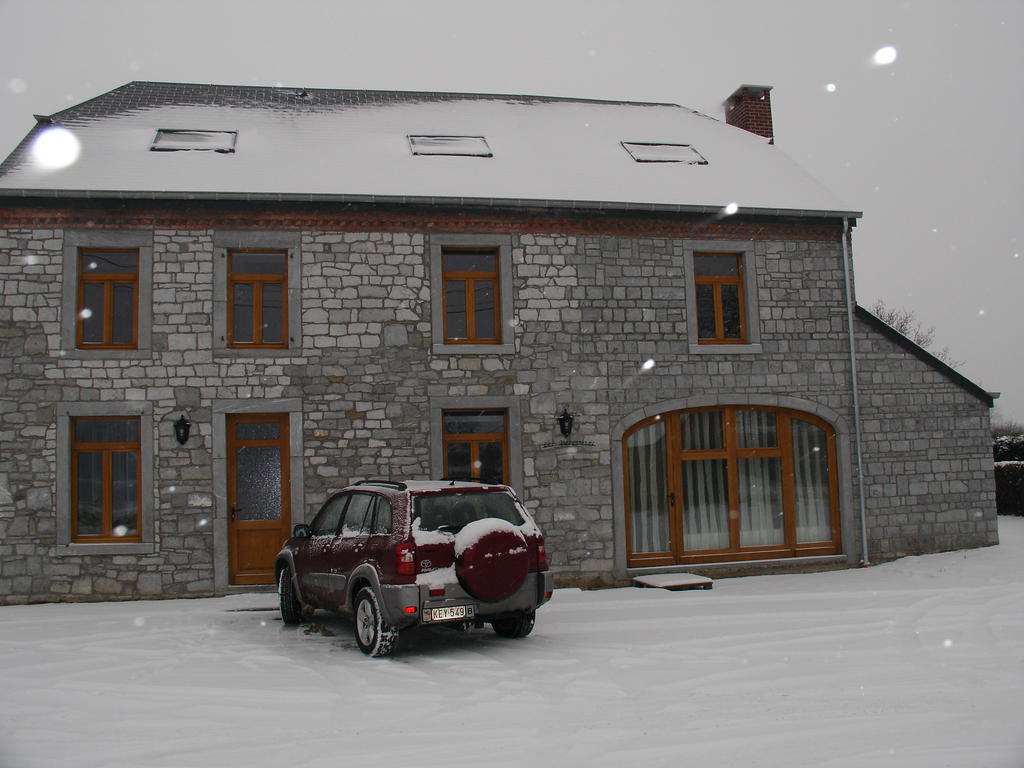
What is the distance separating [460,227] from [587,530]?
455 cm

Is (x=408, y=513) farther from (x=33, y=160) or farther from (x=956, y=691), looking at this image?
(x=33, y=160)

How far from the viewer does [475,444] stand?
12.1 m

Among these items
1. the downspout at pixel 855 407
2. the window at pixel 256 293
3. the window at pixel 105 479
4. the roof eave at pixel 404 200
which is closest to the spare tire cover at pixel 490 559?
the window at pixel 256 293

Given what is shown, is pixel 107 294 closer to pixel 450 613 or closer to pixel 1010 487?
pixel 450 613

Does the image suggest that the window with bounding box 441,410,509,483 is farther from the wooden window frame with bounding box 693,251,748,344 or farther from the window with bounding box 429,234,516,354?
the wooden window frame with bounding box 693,251,748,344

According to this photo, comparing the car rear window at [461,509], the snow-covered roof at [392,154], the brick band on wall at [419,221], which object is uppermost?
the snow-covered roof at [392,154]

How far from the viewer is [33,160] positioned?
12.0 meters

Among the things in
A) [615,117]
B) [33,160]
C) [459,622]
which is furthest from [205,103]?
[459,622]

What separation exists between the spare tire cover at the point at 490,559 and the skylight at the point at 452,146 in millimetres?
7584

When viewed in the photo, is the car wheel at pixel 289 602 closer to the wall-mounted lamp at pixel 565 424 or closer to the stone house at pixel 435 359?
the stone house at pixel 435 359

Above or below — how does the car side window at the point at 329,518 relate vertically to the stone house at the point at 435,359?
below

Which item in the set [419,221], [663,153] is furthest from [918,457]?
[419,221]

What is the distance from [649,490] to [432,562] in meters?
5.74

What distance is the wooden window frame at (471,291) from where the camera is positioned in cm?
1221
